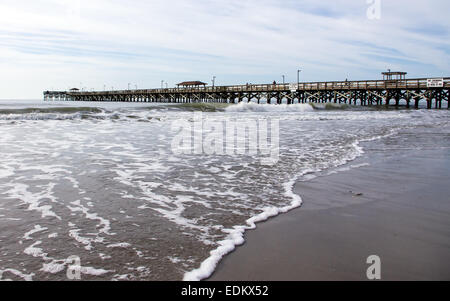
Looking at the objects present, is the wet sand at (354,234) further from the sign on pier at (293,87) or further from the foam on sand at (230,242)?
the sign on pier at (293,87)

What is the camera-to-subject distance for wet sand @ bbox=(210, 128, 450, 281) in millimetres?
2424

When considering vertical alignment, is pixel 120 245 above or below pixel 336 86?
below

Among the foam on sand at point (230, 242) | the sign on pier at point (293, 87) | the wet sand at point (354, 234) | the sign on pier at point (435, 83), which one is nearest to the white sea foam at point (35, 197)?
the foam on sand at point (230, 242)

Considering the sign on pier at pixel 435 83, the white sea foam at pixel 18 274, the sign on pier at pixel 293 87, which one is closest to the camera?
the white sea foam at pixel 18 274

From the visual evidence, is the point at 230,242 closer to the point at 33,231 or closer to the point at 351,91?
the point at 33,231

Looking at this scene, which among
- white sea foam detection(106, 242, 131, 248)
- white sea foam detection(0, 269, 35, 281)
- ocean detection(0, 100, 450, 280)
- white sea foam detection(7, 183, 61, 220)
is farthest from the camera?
white sea foam detection(7, 183, 61, 220)

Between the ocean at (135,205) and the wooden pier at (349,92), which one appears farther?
the wooden pier at (349,92)

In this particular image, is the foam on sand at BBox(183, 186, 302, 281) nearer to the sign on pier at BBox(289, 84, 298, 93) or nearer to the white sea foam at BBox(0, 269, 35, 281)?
the white sea foam at BBox(0, 269, 35, 281)

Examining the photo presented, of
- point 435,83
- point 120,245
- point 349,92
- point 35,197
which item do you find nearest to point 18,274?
point 120,245

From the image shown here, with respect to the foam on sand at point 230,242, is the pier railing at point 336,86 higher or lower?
higher

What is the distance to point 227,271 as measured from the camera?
8.04 feet

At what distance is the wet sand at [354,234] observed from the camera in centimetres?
242

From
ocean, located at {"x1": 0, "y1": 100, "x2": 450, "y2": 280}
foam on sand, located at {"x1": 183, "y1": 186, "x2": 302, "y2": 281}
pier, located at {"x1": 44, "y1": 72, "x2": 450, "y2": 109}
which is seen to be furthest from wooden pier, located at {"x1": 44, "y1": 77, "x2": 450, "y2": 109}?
foam on sand, located at {"x1": 183, "y1": 186, "x2": 302, "y2": 281}

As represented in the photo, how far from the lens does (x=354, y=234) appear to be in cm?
308
